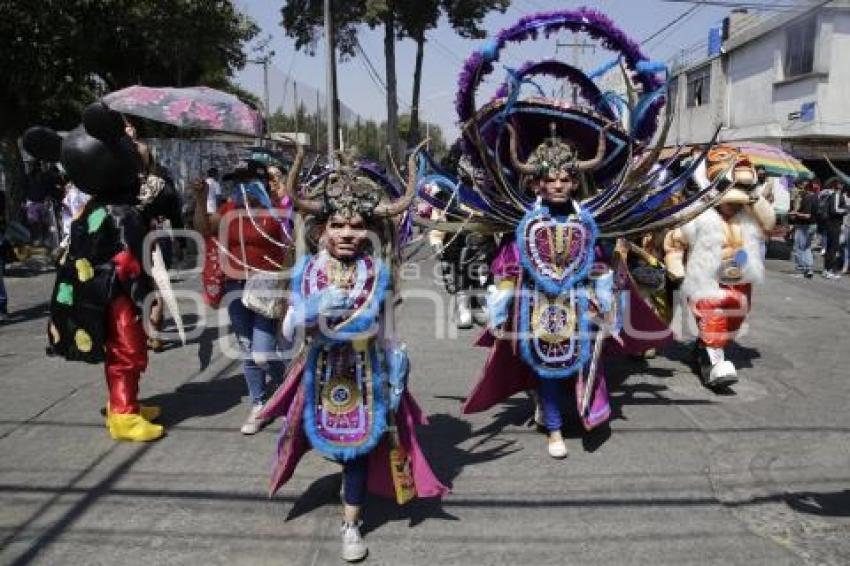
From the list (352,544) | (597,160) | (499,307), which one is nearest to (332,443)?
(352,544)

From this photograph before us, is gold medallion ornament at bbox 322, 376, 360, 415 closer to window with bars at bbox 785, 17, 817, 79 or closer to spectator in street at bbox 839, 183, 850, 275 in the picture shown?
Result: spectator in street at bbox 839, 183, 850, 275

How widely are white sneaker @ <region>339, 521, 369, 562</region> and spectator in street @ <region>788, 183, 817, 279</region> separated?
11.4 metres

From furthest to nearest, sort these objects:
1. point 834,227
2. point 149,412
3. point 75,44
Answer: point 834,227 < point 75,44 < point 149,412

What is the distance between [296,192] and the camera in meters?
3.04

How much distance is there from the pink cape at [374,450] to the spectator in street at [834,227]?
11.4 meters

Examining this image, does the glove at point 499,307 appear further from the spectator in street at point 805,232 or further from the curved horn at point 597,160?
the spectator in street at point 805,232

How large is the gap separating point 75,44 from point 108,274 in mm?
8255

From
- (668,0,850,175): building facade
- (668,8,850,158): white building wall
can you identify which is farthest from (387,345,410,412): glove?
(668,0,850,175): building facade

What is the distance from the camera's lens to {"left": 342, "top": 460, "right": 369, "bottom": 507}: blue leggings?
119 inches

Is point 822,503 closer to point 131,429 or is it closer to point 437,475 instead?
point 437,475

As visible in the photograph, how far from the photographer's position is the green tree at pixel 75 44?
10.4 metres

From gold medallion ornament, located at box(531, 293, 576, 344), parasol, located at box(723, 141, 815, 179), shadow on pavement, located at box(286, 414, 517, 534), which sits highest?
parasol, located at box(723, 141, 815, 179)

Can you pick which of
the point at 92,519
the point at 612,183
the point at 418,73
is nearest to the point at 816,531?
the point at 612,183

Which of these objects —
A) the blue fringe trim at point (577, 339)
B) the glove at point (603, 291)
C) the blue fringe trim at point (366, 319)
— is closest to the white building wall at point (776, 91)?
the glove at point (603, 291)
